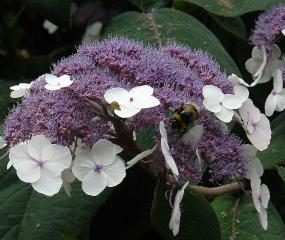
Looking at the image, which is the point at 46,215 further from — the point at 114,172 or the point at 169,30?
the point at 169,30

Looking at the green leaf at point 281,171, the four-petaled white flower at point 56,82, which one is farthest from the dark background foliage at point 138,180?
the four-petaled white flower at point 56,82

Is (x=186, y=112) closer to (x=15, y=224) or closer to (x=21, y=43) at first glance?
(x=15, y=224)

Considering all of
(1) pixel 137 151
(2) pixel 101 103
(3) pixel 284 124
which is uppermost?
(2) pixel 101 103

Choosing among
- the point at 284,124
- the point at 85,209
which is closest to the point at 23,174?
the point at 85,209


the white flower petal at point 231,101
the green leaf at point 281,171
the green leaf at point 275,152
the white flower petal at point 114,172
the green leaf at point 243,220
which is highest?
the white flower petal at point 231,101

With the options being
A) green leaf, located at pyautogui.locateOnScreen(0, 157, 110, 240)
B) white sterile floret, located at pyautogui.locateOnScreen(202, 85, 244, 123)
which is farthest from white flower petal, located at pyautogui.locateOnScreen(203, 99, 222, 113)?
green leaf, located at pyautogui.locateOnScreen(0, 157, 110, 240)

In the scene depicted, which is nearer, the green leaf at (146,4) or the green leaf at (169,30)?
the green leaf at (169,30)

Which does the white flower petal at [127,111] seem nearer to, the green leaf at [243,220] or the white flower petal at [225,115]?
the white flower petal at [225,115]

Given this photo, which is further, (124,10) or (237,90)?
(124,10)
